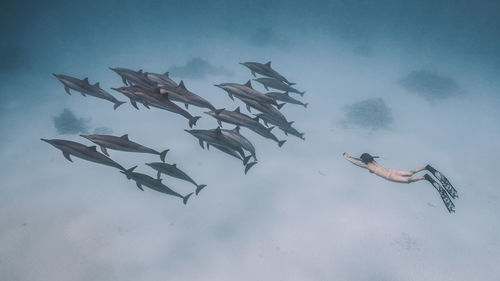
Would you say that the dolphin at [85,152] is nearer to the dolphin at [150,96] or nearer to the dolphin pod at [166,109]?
the dolphin pod at [166,109]

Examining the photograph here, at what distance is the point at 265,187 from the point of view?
43.3 ft

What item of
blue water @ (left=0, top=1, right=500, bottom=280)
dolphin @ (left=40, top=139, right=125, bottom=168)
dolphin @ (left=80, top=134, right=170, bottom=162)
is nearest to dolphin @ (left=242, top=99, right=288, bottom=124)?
dolphin @ (left=80, top=134, right=170, bottom=162)

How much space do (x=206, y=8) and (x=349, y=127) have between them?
57.6 m

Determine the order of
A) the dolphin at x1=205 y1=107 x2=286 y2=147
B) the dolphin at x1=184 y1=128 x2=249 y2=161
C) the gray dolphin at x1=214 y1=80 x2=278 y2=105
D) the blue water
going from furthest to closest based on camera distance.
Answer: the blue water → the gray dolphin at x1=214 y1=80 x2=278 y2=105 → the dolphin at x1=205 y1=107 x2=286 y2=147 → the dolphin at x1=184 y1=128 x2=249 y2=161

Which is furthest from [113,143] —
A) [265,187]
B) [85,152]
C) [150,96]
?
[265,187]

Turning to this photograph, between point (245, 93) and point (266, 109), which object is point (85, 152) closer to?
point (245, 93)

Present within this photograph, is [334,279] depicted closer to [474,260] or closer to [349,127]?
[474,260]

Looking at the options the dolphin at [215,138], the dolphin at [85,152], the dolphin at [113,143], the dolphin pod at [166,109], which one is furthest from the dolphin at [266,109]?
the dolphin at [85,152]

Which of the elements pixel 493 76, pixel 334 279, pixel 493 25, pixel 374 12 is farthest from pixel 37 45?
pixel 493 25

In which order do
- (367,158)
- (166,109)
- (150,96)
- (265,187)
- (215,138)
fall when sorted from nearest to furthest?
(150,96) → (166,109) → (215,138) → (367,158) → (265,187)

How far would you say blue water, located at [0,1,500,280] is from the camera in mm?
10148

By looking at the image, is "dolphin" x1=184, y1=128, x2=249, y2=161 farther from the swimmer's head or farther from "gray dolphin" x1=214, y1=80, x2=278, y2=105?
the swimmer's head

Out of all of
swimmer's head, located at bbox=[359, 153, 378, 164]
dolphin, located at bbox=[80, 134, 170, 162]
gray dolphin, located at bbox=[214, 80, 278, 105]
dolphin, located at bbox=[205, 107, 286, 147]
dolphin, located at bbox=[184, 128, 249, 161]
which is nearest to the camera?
dolphin, located at bbox=[80, 134, 170, 162]

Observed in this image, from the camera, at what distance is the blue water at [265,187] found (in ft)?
33.3
